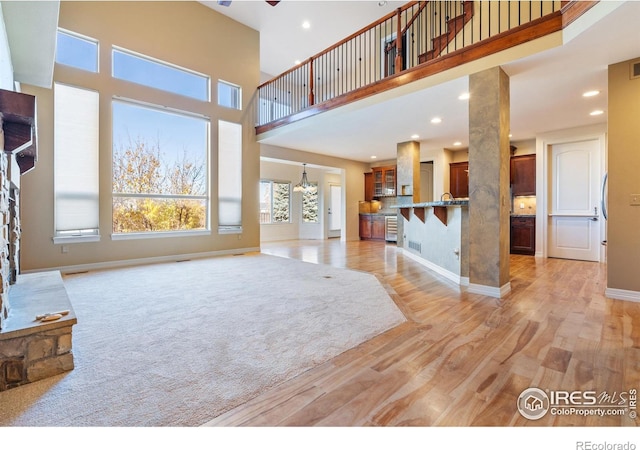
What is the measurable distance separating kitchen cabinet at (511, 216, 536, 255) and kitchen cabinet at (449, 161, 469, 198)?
4.76 feet

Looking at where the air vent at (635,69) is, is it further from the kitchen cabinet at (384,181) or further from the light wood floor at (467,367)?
the kitchen cabinet at (384,181)

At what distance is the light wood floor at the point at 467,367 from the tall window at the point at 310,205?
774 cm

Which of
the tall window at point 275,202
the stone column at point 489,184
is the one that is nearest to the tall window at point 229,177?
the tall window at point 275,202

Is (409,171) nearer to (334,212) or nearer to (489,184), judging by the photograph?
(489,184)

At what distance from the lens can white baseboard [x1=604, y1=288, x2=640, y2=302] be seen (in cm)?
313

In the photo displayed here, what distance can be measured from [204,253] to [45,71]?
381 centimetres

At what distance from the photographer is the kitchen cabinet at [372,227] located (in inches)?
376

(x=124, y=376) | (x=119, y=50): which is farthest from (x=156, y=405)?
(x=119, y=50)

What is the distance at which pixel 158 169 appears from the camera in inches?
220

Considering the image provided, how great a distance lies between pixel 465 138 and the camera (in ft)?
22.2

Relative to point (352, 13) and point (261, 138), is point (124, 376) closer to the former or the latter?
point (261, 138)
